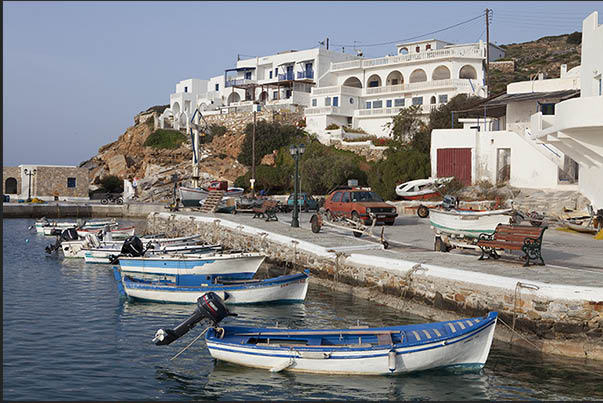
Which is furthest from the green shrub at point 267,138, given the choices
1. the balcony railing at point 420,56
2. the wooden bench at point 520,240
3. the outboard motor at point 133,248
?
the wooden bench at point 520,240

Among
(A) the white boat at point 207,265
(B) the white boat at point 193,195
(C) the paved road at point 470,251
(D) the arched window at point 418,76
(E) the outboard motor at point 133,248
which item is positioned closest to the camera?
(C) the paved road at point 470,251

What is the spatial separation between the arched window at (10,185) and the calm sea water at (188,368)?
53.5m

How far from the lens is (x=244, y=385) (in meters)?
10.4

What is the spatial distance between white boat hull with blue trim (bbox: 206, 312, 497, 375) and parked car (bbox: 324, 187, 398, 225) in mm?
14493

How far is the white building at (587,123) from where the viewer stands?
2292 centimetres

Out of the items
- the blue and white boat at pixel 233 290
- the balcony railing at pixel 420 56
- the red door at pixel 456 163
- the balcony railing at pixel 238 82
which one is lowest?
the blue and white boat at pixel 233 290

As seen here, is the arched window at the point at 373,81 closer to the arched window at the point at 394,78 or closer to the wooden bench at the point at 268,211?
the arched window at the point at 394,78

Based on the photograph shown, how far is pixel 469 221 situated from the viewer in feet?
59.5

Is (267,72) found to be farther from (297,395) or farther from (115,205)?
(297,395)

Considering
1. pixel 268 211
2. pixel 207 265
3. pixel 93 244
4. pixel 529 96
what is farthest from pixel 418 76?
pixel 207 265

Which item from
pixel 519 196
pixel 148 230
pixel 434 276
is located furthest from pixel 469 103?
pixel 434 276

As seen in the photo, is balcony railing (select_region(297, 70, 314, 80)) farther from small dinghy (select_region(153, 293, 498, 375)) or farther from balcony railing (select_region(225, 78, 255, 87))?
small dinghy (select_region(153, 293, 498, 375))

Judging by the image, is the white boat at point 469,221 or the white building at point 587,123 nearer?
the white boat at point 469,221

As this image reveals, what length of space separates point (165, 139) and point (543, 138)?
5316 cm
